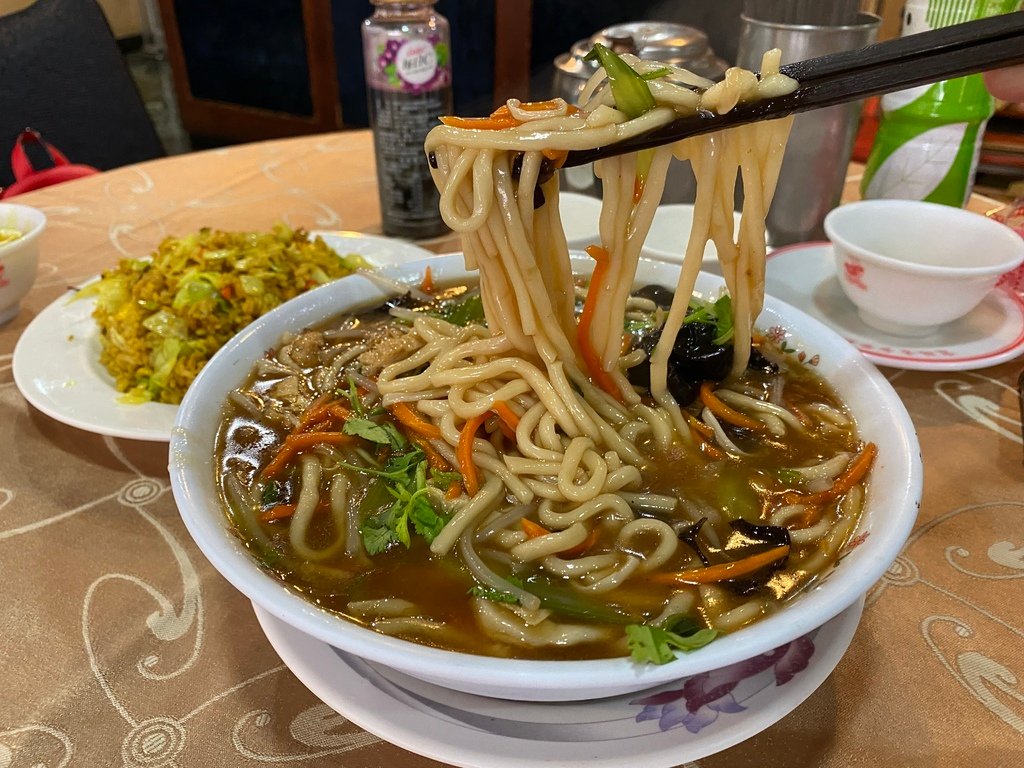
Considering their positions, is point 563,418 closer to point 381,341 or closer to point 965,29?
point 381,341

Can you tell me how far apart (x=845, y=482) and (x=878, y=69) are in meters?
0.79

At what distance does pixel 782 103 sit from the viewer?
4.56 ft

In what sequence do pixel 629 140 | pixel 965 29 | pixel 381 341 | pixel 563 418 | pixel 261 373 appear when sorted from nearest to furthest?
pixel 965 29, pixel 629 140, pixel 563 418, pixel 261 373, pixel 381 341

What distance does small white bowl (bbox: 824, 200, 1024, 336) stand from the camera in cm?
213

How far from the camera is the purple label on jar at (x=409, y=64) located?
2.73 meters

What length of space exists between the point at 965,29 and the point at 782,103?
323 mm

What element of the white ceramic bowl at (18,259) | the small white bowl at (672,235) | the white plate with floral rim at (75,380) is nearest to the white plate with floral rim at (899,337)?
the small white bowl at (672,235)

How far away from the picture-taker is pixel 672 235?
9.46ft

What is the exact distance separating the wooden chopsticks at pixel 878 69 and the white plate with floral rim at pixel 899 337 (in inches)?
34.2

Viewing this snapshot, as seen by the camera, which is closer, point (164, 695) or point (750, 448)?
point (164, 695)


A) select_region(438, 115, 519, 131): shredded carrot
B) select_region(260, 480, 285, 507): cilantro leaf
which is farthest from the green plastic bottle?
select_region(260, 480, 285, 507): cilantro leaf

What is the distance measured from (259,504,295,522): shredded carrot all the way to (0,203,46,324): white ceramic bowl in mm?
1621

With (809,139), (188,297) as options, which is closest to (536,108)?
(188,297)

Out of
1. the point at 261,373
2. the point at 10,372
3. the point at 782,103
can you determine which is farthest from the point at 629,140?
the point at 10,372
